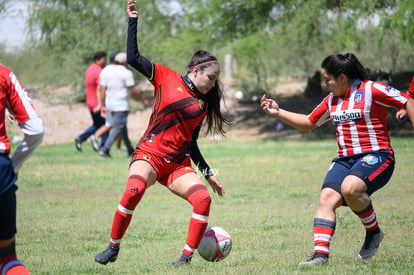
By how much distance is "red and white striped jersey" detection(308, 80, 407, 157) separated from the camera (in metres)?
6.04

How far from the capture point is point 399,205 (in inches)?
378

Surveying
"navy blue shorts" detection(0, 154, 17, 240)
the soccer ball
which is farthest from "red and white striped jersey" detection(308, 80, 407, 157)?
"navy blue shorts" detection(0, 154, 17, 240)

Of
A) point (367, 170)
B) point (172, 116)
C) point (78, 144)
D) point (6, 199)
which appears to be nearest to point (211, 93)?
point (172, 116)

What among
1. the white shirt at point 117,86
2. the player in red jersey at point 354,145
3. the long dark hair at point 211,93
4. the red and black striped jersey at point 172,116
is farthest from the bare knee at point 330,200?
the white shirt at point 117,86

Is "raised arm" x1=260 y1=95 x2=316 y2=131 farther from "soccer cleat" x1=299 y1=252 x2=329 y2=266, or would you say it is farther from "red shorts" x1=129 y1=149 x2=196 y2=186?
"soccer cleat" x1=299 y1=252 x2=329 y2=266

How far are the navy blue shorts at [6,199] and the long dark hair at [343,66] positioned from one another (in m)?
3.08

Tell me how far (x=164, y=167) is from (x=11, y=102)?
2.08 meters

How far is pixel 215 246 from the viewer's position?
614 centimetres

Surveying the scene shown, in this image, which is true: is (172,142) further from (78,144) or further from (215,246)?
(78,144)

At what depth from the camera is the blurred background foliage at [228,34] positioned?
18.8 m

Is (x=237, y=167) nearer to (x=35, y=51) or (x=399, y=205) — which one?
(x=399, y=205)

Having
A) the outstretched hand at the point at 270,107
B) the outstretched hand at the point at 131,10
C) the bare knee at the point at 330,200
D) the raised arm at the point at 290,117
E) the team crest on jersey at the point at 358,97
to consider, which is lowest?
the bare knee at the point at 330,200

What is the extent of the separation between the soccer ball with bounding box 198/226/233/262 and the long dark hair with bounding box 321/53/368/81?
1.78 meters

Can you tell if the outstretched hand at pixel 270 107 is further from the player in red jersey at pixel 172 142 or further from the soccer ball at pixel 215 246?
the soccer ball at pixel 215 246
